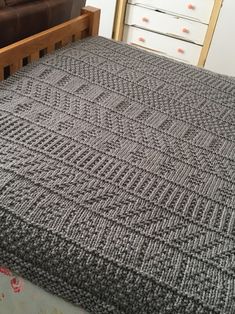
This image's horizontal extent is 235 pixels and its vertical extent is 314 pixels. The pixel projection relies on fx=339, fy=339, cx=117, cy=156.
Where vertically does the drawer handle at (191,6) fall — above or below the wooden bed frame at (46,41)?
above

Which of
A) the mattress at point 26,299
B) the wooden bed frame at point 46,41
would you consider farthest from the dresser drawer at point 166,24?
the mattress at point 26,299

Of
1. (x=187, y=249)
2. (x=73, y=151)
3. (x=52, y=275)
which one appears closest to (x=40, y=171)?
(x=73, y=151)

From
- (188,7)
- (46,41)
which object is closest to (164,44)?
(188,7)

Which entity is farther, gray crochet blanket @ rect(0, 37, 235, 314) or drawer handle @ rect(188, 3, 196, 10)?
drawer handle @ rect(188, 3, 196, 10)

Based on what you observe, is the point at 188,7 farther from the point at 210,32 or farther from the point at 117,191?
the point at 117,191

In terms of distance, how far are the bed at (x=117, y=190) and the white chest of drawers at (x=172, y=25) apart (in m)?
1.23

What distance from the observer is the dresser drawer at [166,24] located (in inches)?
90.2

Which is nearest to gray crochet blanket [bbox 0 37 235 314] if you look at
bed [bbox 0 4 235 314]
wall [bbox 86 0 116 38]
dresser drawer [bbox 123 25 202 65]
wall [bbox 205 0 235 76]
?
bed [bbox 0 4 235 314]

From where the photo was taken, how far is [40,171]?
2.63 ft

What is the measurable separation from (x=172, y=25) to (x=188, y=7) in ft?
0.53

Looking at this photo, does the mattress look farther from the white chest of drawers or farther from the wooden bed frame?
the white chest of drawers

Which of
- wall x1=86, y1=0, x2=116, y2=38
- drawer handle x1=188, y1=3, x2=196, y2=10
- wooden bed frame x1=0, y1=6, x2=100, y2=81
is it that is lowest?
wall x1=86, y1=0, x2=116, y2=38

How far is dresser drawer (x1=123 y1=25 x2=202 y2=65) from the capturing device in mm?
2383

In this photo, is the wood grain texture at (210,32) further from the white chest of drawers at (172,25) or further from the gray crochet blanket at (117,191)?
the gray crochet blanket at (117,191)
